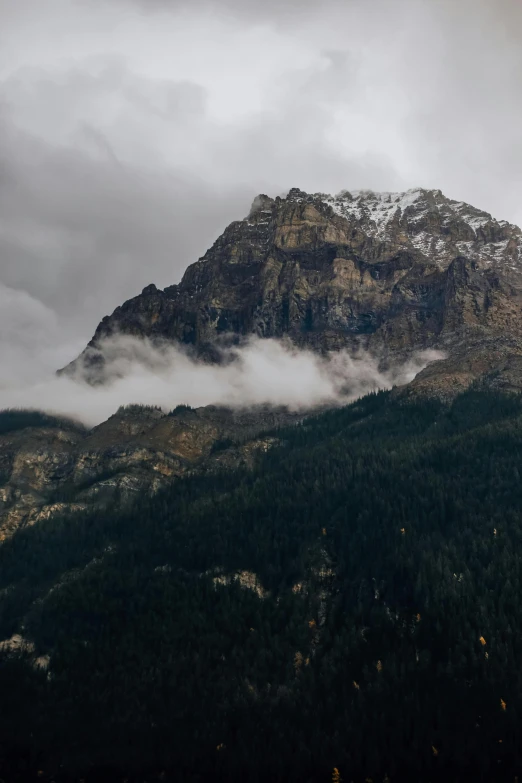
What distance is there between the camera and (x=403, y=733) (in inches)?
7347

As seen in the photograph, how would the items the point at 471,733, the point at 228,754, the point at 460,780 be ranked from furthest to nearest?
the point at 228,754
the point at 471,733
the point at 460,780

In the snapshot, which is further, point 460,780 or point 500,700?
point 500,700

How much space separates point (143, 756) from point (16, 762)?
32226mm

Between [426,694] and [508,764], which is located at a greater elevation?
[426,694]

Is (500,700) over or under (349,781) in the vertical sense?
over

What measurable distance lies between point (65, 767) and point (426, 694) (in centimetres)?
9272

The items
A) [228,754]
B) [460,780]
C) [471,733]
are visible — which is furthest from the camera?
[228,754]

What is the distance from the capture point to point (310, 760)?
7328 inches

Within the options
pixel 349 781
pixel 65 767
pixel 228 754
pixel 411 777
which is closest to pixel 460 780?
pixel 411 777

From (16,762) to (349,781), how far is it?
3333 inches

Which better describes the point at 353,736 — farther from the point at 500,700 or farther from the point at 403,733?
the point at 500,700

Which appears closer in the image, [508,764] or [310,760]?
[508,764]

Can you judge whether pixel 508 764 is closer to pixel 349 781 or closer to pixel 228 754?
pixel 349 781

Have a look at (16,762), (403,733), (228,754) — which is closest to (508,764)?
(403,733)
